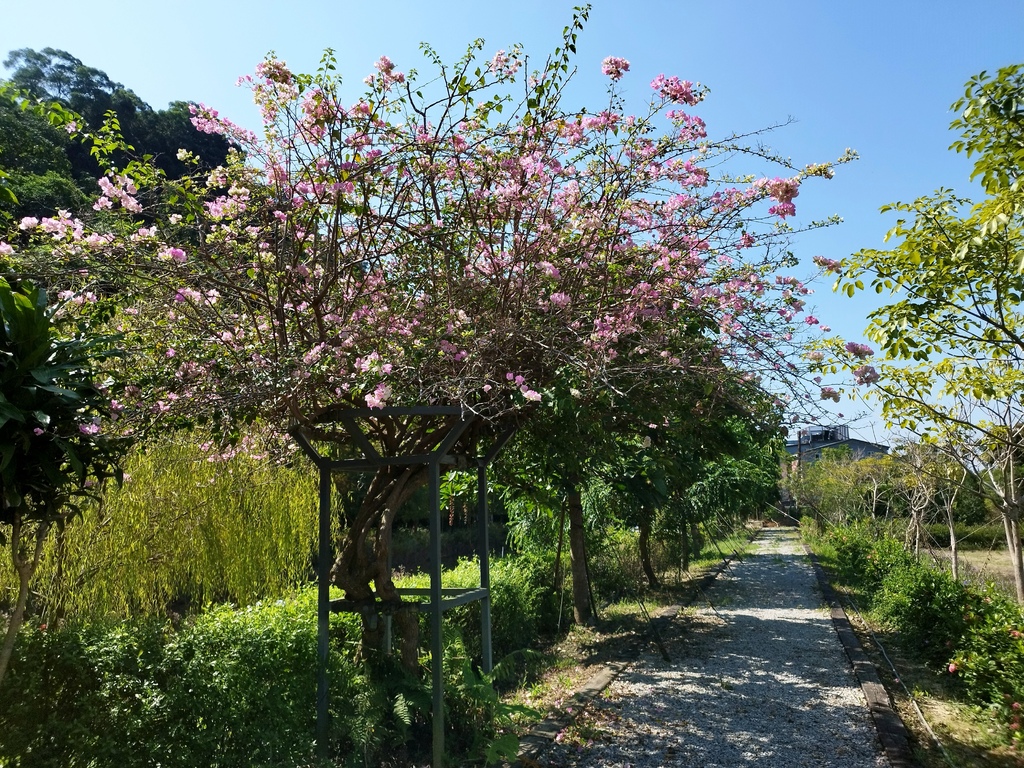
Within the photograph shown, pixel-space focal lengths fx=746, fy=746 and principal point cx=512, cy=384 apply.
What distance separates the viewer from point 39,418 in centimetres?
292

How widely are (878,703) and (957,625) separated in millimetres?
1289

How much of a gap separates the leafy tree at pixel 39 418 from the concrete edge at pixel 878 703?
15.8 feet

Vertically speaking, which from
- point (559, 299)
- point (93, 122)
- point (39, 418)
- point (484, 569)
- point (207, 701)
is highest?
point (93, 122)

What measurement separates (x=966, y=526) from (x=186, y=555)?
2222 centimetres

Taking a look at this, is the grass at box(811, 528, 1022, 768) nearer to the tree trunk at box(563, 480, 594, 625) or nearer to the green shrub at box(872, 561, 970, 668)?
the green shrub at box(872, 561, 970, 668)

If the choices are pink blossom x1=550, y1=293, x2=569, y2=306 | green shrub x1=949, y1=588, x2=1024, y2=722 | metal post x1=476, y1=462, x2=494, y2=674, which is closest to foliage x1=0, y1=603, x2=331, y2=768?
metal post x1=476, y1=462, x2=494, y2=674

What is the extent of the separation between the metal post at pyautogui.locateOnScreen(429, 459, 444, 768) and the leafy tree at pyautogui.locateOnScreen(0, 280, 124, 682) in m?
1.67

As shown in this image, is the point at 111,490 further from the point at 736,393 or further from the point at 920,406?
the point at 920,406

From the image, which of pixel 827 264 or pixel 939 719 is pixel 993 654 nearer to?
pixel 939 719

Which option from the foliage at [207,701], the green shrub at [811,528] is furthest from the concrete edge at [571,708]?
the green shrub at [811,528]

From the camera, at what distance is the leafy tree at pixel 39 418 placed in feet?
9.68

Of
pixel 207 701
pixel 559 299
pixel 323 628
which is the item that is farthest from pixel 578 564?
pixel 207 701

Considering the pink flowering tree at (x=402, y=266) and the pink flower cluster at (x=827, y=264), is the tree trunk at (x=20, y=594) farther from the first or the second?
the pink flower cluster at (x=827, y=264)

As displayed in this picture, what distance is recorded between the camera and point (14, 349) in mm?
3012
